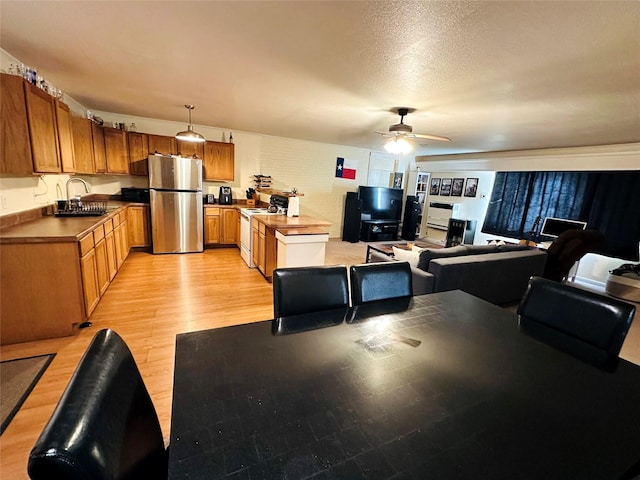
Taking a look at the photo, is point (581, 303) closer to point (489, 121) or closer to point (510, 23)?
point (510, 23)

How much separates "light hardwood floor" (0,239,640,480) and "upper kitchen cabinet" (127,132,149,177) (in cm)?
148

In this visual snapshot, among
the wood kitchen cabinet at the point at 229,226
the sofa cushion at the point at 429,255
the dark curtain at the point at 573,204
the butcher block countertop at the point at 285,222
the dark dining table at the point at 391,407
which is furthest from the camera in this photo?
the wood kitchen cabinet at the point at 229,226

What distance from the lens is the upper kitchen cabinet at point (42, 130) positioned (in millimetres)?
2340

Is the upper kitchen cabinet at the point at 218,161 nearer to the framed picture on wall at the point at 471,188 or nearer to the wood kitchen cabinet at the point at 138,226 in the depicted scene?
the wood kitchen cabinet at the point at 138,226

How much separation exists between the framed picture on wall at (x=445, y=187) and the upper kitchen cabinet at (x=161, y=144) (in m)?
6.50

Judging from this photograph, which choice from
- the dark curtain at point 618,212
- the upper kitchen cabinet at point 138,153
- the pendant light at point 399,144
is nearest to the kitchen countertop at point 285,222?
the pendant light at point 399,144

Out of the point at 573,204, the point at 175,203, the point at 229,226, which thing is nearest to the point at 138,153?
the point at 175,203

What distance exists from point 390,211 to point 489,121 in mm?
4073

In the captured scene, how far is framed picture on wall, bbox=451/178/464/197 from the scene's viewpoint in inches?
279

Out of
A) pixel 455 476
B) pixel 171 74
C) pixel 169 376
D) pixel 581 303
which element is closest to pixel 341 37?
pixel 171 74

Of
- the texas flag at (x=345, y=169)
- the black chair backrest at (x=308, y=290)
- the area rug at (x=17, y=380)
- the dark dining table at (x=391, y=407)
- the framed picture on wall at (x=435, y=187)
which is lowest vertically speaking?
the area rug at (x=17, y=380)

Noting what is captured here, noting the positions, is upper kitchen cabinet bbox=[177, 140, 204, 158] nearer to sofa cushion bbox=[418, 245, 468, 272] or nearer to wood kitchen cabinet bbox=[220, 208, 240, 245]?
wood kitchen cabinet bbox=[220, 208, 240, 245]

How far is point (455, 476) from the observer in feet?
2.21

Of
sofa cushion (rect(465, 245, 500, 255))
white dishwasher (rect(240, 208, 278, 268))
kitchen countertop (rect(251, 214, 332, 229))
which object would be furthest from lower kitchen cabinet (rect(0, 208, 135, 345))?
sofa cushion (rect(465, 245, 500, 255))
